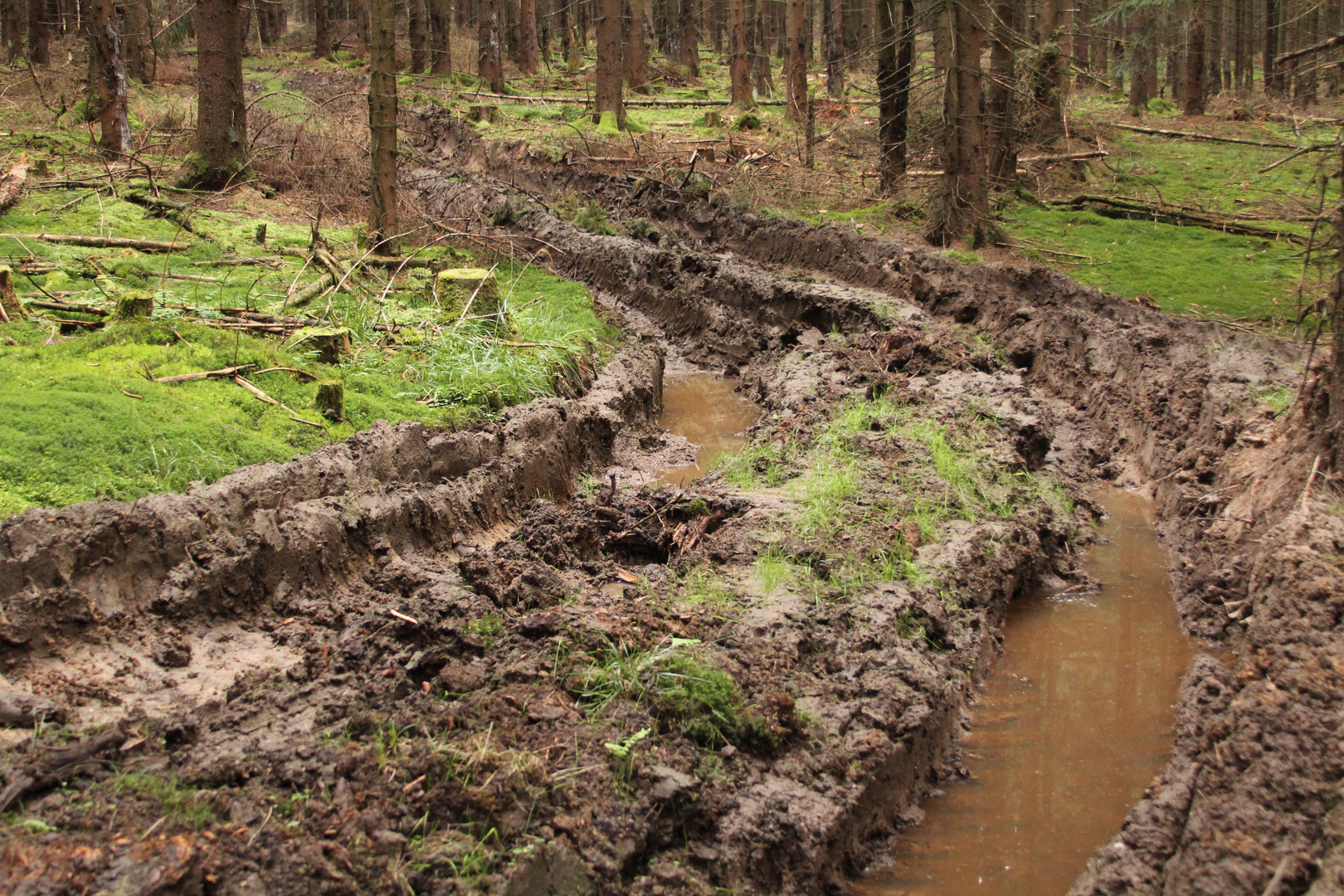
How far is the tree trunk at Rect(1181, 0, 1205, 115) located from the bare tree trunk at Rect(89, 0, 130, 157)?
2232cm

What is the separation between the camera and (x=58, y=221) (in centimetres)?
988

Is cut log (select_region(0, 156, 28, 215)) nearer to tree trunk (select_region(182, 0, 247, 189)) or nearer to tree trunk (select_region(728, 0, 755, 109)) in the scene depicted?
tree trunk (select_region(182, 0, 247, 189))

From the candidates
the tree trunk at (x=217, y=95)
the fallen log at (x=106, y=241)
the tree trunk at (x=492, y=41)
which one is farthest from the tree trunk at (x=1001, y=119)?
the tree trunk at (x=492, y=41)

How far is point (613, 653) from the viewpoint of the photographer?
4.56m

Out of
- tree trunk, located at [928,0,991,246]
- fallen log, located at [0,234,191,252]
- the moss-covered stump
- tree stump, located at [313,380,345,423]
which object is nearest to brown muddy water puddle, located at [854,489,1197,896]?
tree stump, located at [313,380,345,423]

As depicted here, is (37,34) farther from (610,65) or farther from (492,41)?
(610,65)

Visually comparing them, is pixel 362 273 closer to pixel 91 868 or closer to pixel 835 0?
pixel 91 868

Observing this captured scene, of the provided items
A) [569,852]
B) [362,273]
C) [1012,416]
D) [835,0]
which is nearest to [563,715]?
[569,852]

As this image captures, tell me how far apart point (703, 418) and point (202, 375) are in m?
5.65

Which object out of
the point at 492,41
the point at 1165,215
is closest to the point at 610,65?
the point at 492,41

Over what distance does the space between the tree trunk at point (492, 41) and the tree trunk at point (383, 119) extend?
16957 mm

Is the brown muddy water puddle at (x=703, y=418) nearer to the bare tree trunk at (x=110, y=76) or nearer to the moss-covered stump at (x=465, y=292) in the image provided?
the moss-covered stump at (x=465, y=292)

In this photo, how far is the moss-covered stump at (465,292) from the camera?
8.83m

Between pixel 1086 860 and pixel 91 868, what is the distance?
3.96m
